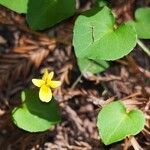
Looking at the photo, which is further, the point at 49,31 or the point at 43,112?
the point at 49,31

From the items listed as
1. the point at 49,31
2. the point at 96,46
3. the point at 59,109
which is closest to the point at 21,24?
the point at 49,31

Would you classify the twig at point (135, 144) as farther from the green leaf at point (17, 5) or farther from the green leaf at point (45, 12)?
the green leaf at point (17, 5)

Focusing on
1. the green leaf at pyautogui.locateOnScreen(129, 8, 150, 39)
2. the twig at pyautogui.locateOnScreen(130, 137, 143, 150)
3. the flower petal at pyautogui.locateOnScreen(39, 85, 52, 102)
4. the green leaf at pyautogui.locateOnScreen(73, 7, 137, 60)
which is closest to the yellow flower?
the flower petal at pyautogui.locateOnScreen(39, 85, 52, 102)

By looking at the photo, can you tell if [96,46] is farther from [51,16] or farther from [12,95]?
[12,95]

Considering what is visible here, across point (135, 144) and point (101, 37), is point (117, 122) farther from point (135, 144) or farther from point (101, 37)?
point (101, 37)

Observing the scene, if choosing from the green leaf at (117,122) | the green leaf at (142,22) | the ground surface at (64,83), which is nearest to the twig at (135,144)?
the ground surface at (64,83)

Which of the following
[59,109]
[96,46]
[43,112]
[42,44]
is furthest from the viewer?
[42,44]
